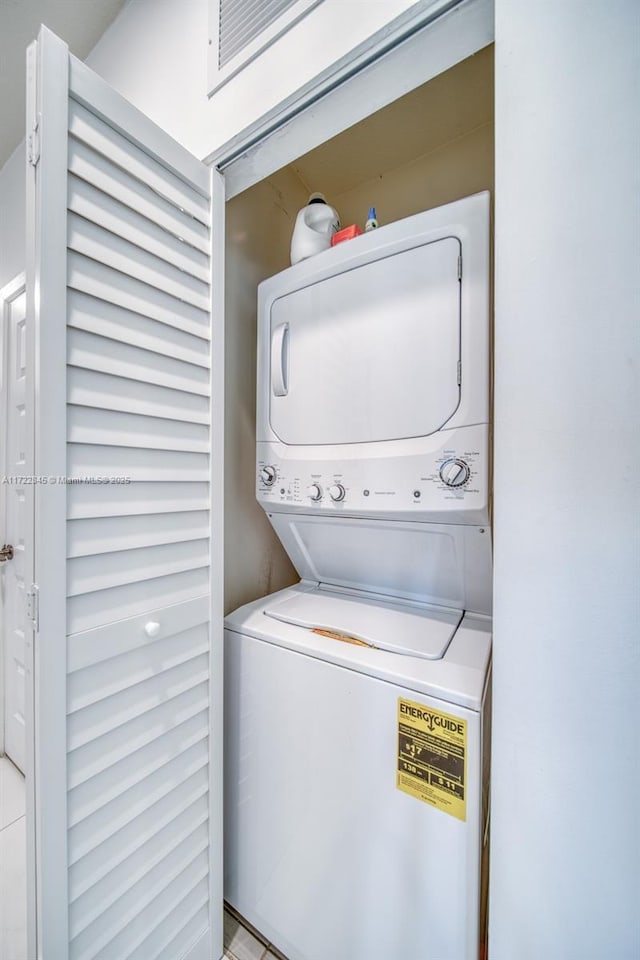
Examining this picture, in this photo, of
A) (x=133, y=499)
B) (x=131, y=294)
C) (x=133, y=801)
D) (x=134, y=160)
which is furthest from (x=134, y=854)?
(x=134, y=160)

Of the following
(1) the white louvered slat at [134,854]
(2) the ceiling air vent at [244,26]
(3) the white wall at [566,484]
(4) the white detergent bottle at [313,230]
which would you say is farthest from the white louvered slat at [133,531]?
(2) the ceiling air vent at [244,26]

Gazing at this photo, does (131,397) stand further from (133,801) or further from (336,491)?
(133,801)

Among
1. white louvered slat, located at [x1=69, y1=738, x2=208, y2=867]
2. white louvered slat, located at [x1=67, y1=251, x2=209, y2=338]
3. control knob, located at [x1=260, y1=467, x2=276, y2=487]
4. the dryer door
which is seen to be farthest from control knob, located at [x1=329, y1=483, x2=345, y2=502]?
white louvered slat, located at [x1=69, y1=738, x2=208, y2=867]

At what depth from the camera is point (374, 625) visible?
1.17 m

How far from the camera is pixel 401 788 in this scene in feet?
2.99

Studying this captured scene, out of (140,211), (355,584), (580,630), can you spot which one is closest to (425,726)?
(580,630)

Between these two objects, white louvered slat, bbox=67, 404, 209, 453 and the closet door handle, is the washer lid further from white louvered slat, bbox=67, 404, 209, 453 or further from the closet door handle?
the closet door handle

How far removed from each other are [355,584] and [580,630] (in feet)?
3.07

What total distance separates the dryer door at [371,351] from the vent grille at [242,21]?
60cm

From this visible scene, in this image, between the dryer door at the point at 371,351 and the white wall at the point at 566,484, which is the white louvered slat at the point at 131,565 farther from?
the white wall at the point at 566,484

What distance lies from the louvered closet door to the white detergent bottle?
37cm

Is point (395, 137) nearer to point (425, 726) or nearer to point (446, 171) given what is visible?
point (446, 171)

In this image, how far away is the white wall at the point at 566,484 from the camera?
561 mm

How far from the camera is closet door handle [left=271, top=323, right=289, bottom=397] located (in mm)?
1363
